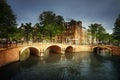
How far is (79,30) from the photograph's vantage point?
81.4m

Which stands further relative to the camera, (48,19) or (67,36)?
(67,36)

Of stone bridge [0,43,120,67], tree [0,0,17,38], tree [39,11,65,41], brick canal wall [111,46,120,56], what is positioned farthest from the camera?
tree [39,11,65,41]

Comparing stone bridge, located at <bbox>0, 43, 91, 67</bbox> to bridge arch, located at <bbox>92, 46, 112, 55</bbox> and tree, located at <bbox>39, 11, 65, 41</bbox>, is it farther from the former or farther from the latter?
tree, located at <bbox>39, 11, 65, 41</bbox>

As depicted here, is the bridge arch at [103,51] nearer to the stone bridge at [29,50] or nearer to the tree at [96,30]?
the stone bridge at [29,50]

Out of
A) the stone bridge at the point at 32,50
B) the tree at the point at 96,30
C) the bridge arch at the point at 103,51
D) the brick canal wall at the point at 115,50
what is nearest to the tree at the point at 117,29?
the brick canal wall at the point at 115,50

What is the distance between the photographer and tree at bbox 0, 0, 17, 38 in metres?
33.2

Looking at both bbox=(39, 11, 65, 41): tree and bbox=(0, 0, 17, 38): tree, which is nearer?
bbox=(0, 0, 17, 38): tree

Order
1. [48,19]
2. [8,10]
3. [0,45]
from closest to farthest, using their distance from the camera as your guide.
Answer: [0,45] < [8,10] < [48,19]

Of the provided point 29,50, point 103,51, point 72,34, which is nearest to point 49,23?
point 29,50

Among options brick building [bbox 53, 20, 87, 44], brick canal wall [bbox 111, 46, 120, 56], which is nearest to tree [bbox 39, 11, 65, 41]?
brick building [bbox 53, 20, 87, 44]

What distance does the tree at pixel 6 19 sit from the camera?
33.2 metres

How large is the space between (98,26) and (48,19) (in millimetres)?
26900

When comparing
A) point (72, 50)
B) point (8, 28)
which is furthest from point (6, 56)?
point (72, 50)

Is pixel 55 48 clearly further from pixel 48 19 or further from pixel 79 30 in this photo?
pixel 79 30
